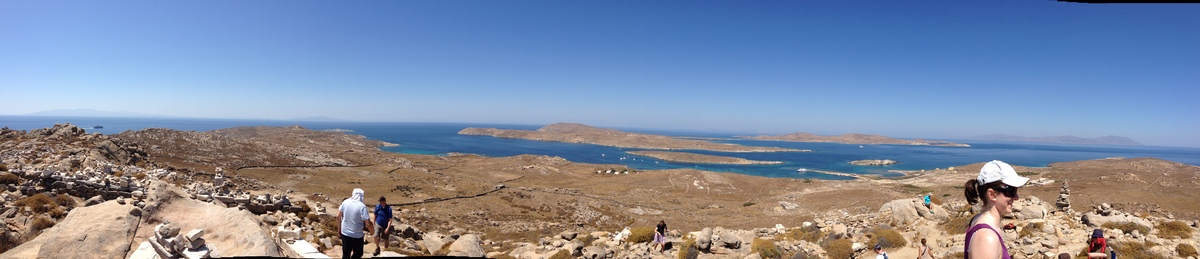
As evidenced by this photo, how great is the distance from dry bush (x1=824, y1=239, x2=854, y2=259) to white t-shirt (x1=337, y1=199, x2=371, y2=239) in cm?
1506

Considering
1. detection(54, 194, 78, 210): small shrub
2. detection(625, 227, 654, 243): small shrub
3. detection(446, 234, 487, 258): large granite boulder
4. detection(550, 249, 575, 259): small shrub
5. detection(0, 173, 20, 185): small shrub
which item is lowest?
detection(550, 249, 575, 259): small shrub

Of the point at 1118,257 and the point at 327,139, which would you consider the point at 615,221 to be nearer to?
the point at 1118,257

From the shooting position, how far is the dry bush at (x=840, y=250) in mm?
15887

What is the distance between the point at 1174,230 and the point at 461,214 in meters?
32.4

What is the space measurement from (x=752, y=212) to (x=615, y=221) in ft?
41.6

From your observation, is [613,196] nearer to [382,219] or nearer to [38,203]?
[382,219]

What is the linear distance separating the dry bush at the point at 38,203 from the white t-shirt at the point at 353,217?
10504 millimetres

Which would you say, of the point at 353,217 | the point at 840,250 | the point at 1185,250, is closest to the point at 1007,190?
the point at 353,217

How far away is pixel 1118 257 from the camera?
1222 cm

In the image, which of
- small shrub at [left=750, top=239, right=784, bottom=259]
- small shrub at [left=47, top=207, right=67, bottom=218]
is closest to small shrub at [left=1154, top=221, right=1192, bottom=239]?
small shrub at [left=750, top=239, right=784, bottom=259]

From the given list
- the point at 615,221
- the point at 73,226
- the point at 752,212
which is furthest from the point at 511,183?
the point at 73,226

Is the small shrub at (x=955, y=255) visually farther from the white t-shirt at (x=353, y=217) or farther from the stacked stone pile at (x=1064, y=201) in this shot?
the white t-shirt at (x=353, y=217)

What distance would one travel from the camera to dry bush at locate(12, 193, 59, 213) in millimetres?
12055

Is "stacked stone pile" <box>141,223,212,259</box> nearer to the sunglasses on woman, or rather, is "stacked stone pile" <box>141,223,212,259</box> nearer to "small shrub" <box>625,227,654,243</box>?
the sunglasses on woman
